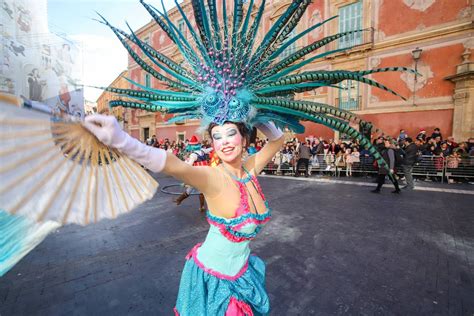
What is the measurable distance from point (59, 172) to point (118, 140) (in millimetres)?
222

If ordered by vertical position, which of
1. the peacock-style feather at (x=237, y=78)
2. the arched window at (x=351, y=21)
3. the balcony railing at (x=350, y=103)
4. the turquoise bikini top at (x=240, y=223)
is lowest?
the turquoise bikini top at (x=240, y=223)

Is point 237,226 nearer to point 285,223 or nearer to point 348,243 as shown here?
point 348,243

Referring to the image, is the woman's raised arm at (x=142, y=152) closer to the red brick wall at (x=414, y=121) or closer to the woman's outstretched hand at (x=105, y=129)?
the woman's outstretched hand at (x=105, y=129)

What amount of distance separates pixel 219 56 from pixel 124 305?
2.50 meters

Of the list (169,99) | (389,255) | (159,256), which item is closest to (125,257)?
(159,256)

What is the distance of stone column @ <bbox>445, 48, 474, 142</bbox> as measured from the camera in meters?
11.3

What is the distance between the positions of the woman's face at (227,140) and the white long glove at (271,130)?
1.27 feet

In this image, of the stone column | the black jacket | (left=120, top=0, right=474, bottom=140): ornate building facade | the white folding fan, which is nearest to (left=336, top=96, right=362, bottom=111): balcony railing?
(left=120, top=0, right=474, bottom=140): ornate building facade

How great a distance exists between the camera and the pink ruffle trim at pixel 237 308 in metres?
1.36

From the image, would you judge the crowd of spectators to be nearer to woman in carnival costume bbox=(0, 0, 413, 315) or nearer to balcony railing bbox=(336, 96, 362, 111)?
balcony railing bbox=(336, 96, 362, 111)

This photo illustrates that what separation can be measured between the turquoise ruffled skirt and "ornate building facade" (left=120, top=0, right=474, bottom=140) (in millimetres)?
11979

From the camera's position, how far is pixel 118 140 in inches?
37.6

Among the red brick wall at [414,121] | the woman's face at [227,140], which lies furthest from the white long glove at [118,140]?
the red brick wall at [414,121]

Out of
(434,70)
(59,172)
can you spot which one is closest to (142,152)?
(59,172)
